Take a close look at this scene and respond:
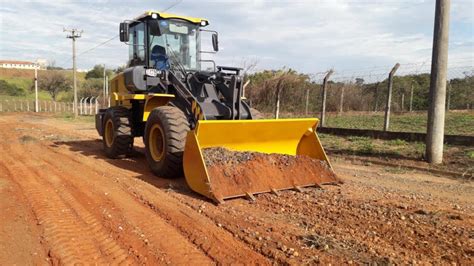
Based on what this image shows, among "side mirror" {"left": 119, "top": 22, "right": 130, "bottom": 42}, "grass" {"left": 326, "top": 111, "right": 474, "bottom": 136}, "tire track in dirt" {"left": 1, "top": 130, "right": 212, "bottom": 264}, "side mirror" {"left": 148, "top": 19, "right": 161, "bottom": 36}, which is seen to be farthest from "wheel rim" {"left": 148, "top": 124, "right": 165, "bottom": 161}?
"grass" {"left": 326, "top": 111, "right": 474, "bottom": 136}

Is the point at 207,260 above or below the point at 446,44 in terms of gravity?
below

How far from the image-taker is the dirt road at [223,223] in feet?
12.2

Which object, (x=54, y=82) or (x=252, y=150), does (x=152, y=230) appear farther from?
(x=54, y=82)

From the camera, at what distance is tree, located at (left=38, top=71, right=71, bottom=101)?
56125 mm

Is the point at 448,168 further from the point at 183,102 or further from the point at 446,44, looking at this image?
the point at 183,102

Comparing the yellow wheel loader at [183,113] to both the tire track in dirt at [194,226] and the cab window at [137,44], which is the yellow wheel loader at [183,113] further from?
the tire track in dirt at [194,226]

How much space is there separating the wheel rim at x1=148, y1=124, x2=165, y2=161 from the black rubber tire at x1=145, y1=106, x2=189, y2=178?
72mm

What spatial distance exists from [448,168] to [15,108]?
134 ft

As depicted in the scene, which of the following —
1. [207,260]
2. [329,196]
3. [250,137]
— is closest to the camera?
[207,260]

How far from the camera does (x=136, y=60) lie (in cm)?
906

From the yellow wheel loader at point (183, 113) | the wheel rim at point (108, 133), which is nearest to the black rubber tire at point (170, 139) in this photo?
the yellow wheel loader at point (183, 113)

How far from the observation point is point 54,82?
184ft

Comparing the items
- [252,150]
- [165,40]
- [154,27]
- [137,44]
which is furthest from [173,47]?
[252,150]

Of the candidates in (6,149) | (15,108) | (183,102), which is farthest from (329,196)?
(15,108)
